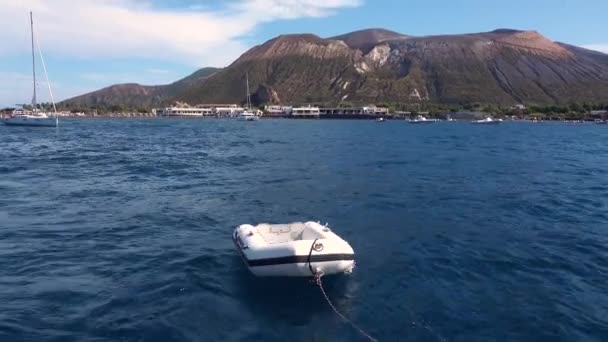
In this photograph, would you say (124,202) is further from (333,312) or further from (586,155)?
(586,155)

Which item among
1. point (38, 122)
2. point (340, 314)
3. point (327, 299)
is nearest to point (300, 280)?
point (327, 299)

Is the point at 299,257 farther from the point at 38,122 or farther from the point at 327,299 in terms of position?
the point at 38,122

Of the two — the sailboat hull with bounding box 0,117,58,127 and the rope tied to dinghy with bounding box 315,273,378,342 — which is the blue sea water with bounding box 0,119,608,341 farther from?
the sailboat hull with bounding box 0,117,58,127

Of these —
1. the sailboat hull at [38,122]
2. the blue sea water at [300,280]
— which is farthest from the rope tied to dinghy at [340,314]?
the sailboat hull at [38,122]

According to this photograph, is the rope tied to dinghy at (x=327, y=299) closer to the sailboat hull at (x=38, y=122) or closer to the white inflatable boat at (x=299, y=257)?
the white inflatable boat at (x=299, y=257)

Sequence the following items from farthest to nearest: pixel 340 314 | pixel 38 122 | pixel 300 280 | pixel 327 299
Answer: pixel 38 122 < pixel 300 280 < pixel 327 299 < pixel 340 314

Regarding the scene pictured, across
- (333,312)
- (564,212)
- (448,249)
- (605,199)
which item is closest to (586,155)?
(605,199)

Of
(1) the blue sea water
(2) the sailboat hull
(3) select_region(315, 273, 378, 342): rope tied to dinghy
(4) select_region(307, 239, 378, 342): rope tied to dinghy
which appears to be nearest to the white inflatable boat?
(4) select_region(307, 239, 378, 342): rope tied to dinghy

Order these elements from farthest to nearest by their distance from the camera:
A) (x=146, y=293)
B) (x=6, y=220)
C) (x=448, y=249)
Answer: (x=6, y=220) < (x=448, y=249) < (x=146, y=293)
